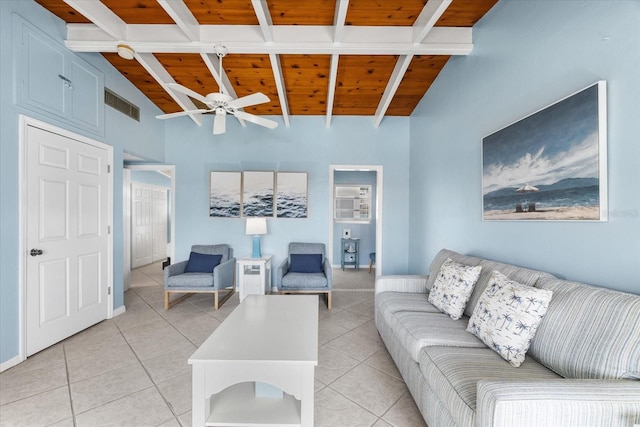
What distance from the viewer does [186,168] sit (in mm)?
4406

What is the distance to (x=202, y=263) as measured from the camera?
384cm

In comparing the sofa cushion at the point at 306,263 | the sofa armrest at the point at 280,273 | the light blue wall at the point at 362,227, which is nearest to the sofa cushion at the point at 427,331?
the sofa armrest at the point at 280,273

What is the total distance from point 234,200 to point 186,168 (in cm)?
94

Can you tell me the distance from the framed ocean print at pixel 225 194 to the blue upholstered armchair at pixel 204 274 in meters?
0.55

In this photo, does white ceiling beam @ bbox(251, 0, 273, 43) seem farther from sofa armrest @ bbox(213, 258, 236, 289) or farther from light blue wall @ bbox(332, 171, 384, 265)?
light blue wall @ bbox(332, 171, 384, 265)

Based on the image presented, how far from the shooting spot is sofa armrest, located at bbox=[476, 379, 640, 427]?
93cm

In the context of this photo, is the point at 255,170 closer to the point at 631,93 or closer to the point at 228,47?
the point at 228,47

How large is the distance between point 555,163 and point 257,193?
362cm


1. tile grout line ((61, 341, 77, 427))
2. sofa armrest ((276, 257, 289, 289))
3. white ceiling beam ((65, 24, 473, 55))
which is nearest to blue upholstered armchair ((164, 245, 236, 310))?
sofa armrest ((276, 257, 289, 289))

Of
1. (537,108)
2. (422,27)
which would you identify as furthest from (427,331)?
(422,27)

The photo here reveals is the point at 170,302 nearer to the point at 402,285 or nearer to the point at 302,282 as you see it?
the point at 302,282

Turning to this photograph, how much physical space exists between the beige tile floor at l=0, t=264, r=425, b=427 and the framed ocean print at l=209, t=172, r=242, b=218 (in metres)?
1.66

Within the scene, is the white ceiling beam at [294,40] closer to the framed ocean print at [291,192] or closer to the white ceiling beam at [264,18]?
the white ceiling beam at [264,18]

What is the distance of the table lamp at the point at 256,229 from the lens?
400 centimetres
